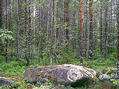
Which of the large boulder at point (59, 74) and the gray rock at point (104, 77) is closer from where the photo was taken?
the large boulder at point (59, 74)

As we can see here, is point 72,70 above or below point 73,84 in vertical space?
above

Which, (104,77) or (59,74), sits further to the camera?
(104,77)

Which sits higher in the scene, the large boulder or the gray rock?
the large boulder

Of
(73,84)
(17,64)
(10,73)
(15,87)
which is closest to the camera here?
(15,87)

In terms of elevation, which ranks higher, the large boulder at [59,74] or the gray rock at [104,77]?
the large boulder at [59,74]

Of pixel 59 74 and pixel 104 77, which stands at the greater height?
pixel 59 74

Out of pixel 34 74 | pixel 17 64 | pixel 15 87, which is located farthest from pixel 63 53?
pixel 15 87

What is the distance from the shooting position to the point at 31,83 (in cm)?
863

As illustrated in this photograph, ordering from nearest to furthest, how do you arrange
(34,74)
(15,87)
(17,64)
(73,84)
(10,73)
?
1. (15,87)
2. (73,84)
3. (34,74)
4. (10,73)
5. (17,64)

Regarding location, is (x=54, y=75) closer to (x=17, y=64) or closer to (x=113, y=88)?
(x=113, y=88)

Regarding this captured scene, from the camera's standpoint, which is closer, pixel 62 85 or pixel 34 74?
pixel 62 85

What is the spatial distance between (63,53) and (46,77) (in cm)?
598

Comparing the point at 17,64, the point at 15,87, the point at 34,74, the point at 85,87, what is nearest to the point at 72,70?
the point at 85,87

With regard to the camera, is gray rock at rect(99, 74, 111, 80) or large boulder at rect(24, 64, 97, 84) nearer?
large boulder at rect(24, 64, 97, 84)
